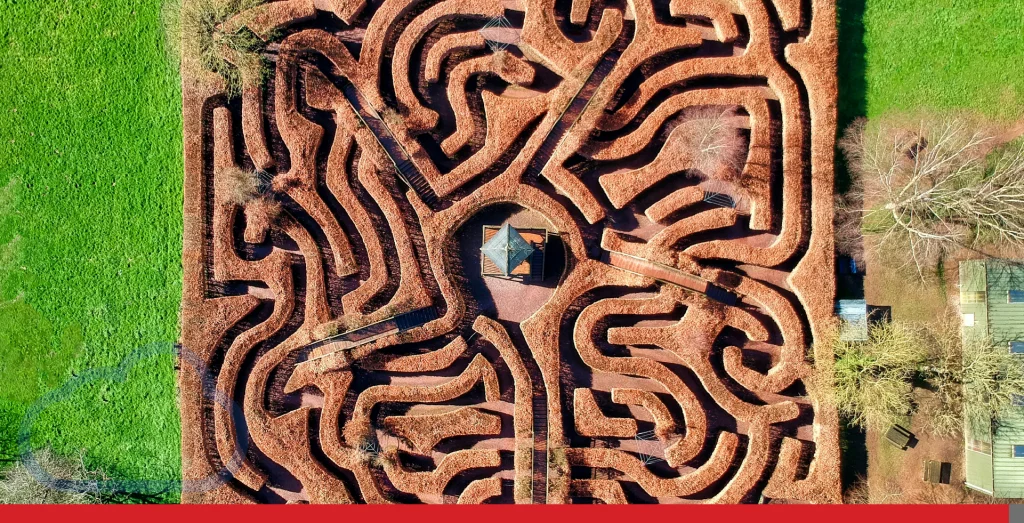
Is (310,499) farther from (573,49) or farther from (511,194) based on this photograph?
(573,49)

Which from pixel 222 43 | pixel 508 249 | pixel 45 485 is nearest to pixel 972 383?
pixel 508 249

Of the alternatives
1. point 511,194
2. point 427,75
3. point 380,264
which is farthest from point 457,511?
point 427,75

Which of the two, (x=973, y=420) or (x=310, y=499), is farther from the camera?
(x=310, y=499)

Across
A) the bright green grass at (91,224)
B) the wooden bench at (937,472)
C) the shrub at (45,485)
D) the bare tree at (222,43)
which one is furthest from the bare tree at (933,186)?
the shrub at (45,485)

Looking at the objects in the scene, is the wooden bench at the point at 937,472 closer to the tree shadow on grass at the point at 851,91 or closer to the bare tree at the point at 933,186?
the tree shadow on grass at the point at 851,91

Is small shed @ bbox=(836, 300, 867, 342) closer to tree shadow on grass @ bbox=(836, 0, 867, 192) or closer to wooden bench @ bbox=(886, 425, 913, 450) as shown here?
wooden bench @ bbox=(886, 425, 913, 450)
